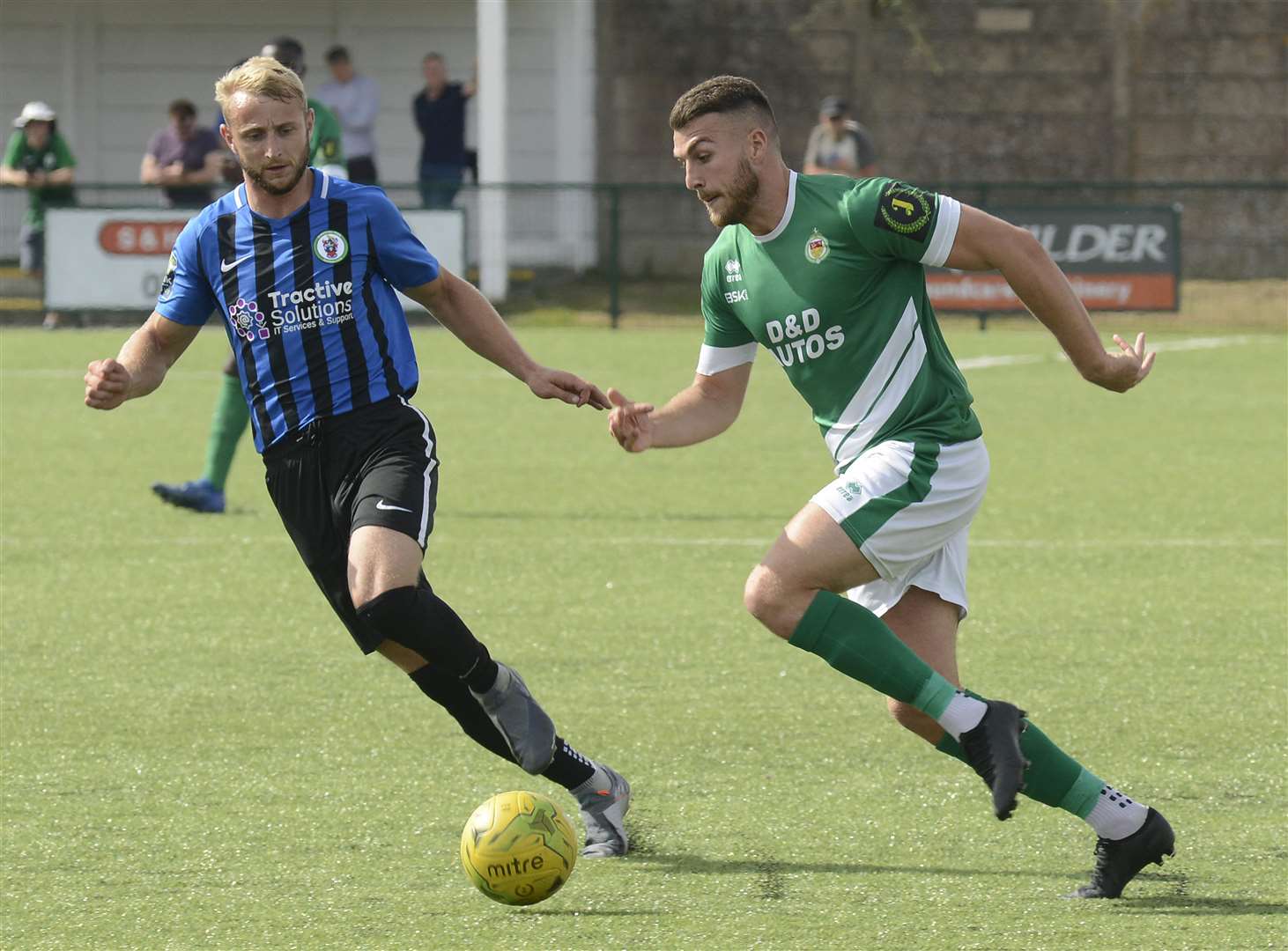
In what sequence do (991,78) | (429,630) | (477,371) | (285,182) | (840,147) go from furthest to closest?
(991,78) < (840,147) < (477,371) < (285,182) < (429,630)

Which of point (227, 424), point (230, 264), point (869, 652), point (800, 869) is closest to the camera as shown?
point (869, 652)

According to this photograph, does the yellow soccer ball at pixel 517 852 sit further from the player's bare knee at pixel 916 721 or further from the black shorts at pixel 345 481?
the player's bare knee at pixel 916 721

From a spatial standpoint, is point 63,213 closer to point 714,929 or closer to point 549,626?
point 549,626

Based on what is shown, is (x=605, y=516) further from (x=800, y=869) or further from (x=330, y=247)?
(x=800, y=869)

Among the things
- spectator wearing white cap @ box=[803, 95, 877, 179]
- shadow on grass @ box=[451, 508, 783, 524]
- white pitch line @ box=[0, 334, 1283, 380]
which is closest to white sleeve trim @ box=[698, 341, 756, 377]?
shadow on grass @ box=[451, 508, 783, 524]

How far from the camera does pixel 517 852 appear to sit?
4.52 m

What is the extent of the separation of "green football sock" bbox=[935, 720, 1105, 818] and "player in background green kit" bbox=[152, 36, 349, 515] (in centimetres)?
572

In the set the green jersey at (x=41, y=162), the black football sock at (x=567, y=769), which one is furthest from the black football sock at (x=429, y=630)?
the green jersey at (x=41, y=162)

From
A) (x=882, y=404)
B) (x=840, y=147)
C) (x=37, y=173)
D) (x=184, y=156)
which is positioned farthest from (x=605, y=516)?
(x=37, y=173)

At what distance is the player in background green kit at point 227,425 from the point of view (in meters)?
9.96

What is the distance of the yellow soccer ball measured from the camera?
4527 mm

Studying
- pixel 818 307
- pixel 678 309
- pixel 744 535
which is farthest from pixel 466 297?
pixel 678 309

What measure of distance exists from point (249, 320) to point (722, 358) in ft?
3.86

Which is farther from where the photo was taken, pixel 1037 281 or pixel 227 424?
pixel 227 424
